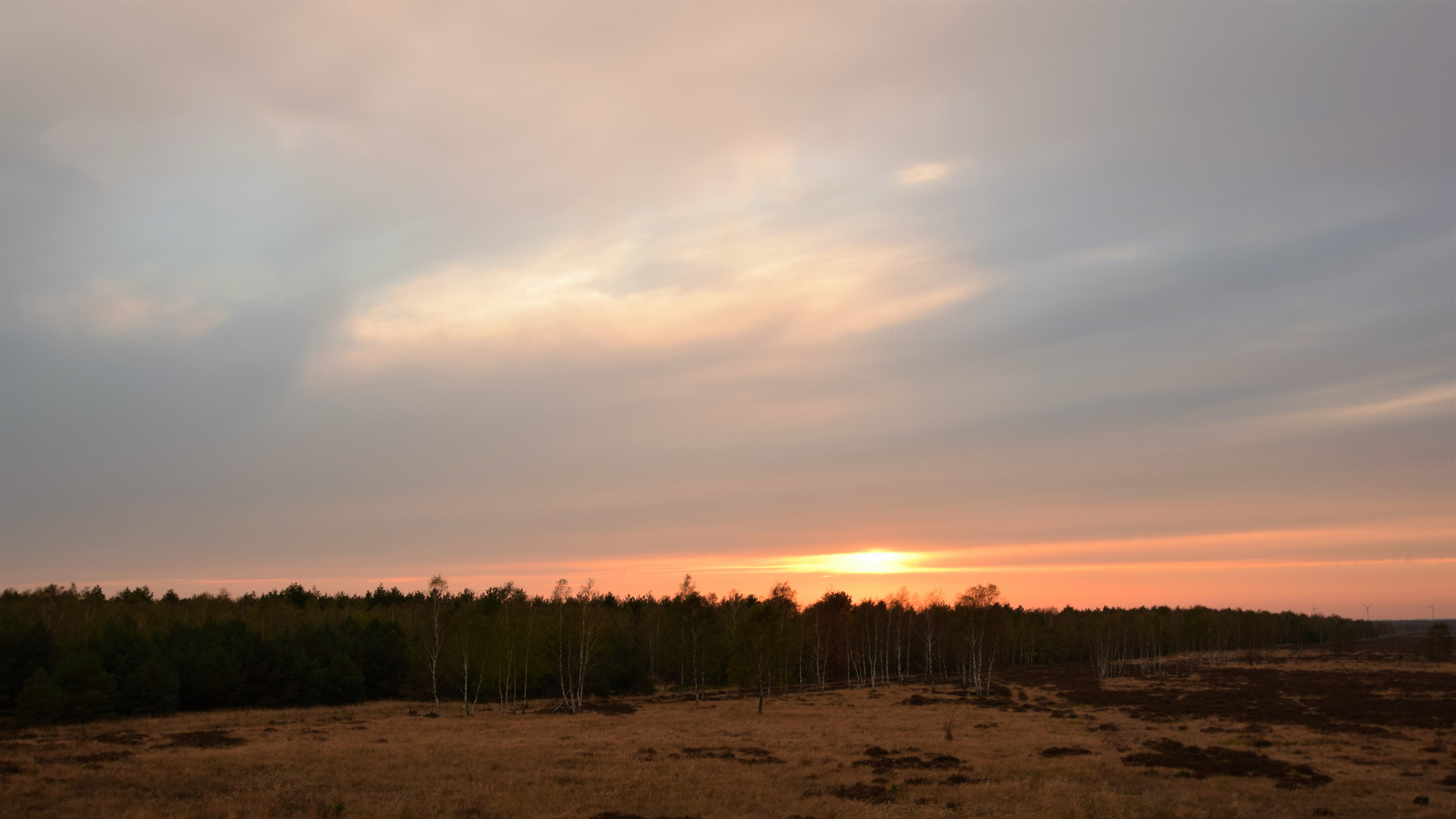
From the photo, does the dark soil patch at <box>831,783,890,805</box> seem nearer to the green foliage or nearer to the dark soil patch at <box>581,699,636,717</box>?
the dark soil patch at <box>581,699,636,717</box>

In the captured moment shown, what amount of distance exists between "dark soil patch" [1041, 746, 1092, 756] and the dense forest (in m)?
33.1

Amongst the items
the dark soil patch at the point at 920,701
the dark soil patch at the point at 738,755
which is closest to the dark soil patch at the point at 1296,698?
the dark soil patch at the point at 920,701

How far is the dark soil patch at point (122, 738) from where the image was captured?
46938 millimetres

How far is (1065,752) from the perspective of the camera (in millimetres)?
45156

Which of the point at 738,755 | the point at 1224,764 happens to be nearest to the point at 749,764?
the point at 738,755

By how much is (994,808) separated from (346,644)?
79123 mm

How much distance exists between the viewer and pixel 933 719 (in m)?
68.1

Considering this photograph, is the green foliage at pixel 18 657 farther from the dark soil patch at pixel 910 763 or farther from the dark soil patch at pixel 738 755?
the dark soil patch at pixel 910 763

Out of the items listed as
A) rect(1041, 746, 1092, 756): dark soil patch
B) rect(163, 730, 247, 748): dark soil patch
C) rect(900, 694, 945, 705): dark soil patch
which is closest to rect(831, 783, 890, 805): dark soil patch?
rect(1041, 746, 1092, 756): dark soil patch

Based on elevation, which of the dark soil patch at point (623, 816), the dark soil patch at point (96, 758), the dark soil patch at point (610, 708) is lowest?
the dark soil patch at point (610, 708)

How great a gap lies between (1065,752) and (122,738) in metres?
56.6

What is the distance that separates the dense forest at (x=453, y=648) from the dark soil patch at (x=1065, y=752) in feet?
109

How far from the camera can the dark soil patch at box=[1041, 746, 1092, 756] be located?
145 ft

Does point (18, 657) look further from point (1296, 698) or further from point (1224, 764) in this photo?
point (1296, 698)
